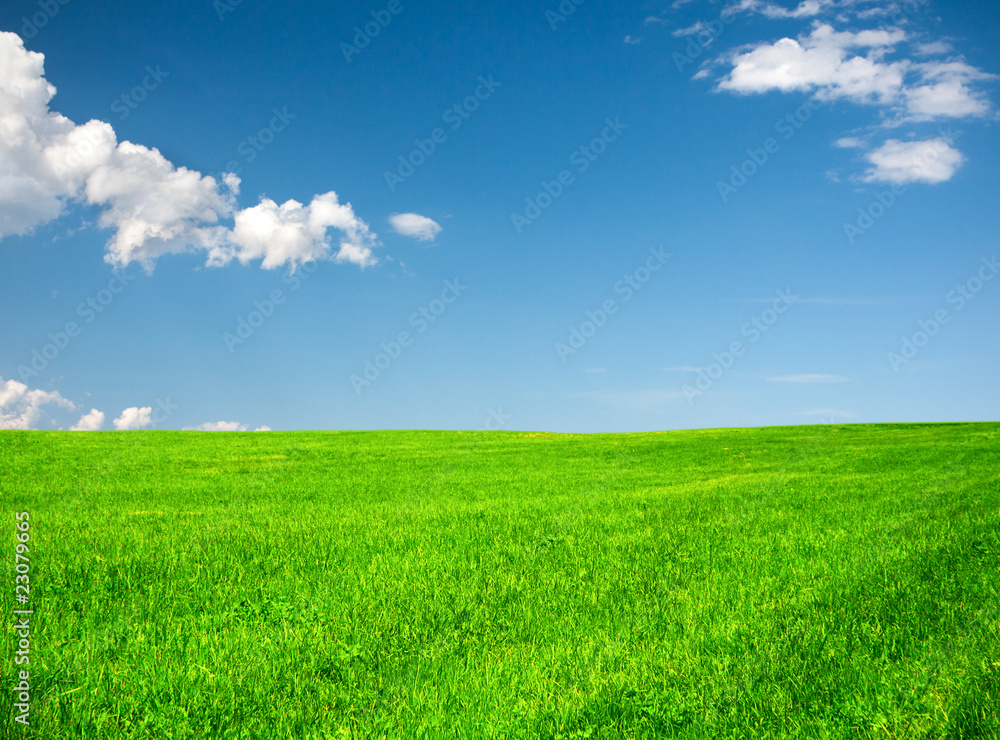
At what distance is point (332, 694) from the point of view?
18.2 feet

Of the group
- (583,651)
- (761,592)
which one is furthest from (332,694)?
(761,592)

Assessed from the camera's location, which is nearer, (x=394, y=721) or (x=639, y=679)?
(x=394, y=721)

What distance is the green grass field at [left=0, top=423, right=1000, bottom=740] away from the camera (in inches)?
203

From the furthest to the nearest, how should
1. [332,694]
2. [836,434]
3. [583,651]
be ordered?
[836,434]
[583,651]
[332,694]

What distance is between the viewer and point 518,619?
23.9ft

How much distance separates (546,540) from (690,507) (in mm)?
5699

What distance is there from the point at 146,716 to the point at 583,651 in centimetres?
411

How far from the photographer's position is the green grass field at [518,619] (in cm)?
515

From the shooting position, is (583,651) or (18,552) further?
(18,552)

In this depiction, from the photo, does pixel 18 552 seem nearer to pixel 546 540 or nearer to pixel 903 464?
pixel 546 540

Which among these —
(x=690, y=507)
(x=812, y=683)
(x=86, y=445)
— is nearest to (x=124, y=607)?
(x=812, y=683)

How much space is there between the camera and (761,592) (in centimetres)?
822

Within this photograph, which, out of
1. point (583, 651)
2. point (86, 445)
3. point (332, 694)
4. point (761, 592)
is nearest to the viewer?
point (332, 694)

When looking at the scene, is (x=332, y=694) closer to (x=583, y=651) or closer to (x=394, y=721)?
(x=394, y=721)
